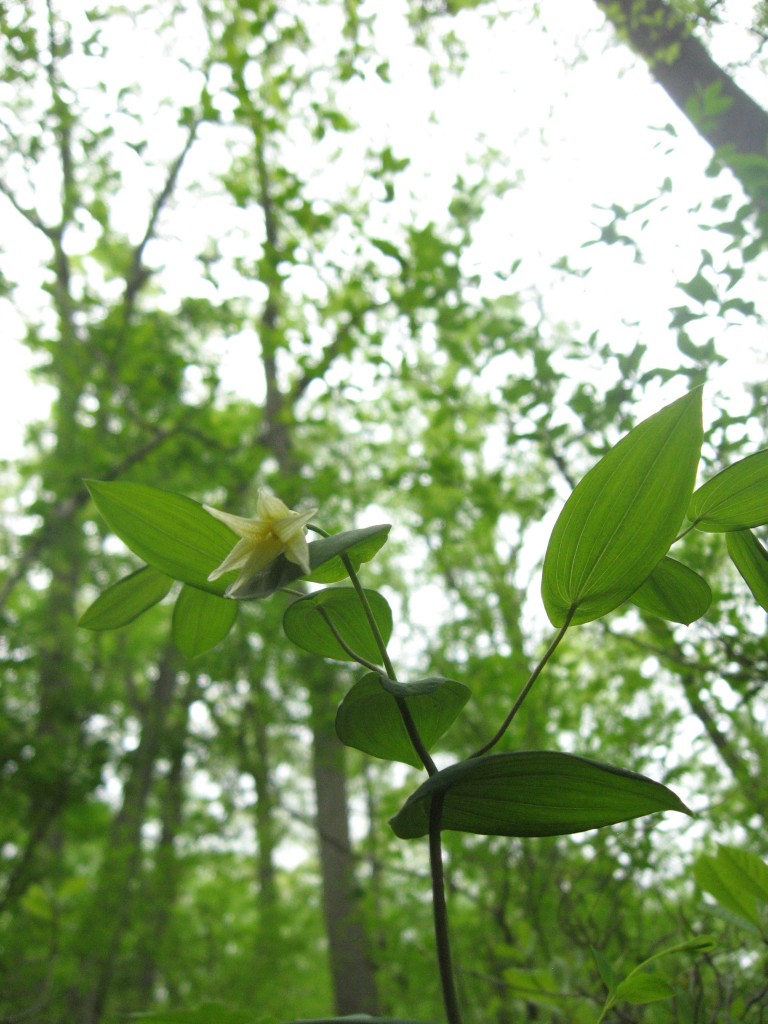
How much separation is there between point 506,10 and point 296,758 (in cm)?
380

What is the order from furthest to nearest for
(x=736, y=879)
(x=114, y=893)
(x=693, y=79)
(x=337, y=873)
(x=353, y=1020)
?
(x=337, y=873), (x=114, y=893), (x=693, y=79), (x=736, y=879), (x=353, y=1020)

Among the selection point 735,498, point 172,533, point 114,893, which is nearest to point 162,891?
point 114,893

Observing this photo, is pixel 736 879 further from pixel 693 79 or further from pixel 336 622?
pixel 693 79

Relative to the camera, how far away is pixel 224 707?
312 centimetres

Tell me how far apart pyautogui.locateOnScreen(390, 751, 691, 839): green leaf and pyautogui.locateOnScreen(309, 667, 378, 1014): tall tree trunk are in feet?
6.76

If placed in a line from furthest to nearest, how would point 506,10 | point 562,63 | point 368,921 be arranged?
point 368,921 < point 506,10 < point 562,63

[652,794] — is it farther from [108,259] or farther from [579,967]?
[108,259]

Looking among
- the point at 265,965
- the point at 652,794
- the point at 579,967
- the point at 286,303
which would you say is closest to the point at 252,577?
the point at 652,794

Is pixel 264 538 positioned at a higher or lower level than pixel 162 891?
lower

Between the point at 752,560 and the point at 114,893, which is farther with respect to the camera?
the point at 114,893

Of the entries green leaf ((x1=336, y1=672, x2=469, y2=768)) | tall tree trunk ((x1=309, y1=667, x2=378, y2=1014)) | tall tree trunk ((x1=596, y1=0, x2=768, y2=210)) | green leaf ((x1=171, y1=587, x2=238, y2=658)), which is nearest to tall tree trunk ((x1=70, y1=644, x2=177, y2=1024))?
tall tree trunk ((x1=309, y1=667, x2=378, y2=1014))

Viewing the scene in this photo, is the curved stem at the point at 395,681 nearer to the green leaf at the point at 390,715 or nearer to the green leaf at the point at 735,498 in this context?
the green leaf at the point at 390,715

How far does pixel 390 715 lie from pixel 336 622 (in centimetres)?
8

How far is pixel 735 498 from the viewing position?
43 centimetres
